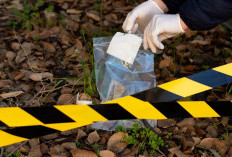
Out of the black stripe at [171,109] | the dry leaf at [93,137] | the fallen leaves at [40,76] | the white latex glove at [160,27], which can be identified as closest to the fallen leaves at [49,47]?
the fallen leaves at [40,76]

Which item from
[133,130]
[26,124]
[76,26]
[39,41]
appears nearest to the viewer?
[26,124]

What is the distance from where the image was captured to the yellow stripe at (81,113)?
1155mm

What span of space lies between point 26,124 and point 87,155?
38cm

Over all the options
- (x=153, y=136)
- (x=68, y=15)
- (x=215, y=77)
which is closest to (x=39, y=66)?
(x=68, y=15)

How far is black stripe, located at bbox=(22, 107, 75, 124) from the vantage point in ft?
3.66

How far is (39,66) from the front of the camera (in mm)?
1898

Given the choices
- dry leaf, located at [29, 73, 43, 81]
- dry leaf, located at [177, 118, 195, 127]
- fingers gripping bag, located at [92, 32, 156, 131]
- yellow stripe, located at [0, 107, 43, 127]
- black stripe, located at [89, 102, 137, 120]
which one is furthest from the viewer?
dry leaf, located at [29, 73, 43, 81]

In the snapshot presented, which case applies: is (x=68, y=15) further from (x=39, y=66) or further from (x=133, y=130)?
(x=133, y=130)

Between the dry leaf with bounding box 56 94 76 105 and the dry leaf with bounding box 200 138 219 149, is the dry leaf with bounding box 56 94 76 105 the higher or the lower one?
the higher one

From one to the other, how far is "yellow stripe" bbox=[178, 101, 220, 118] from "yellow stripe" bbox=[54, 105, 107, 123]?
41 cm

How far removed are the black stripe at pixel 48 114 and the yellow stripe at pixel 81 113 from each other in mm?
21

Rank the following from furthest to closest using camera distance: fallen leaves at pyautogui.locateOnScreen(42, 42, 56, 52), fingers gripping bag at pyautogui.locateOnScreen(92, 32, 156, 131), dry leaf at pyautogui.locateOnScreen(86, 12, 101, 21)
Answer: dry leaf at pyautogui.locateOnScreen(86, 12, 101, 21)
fallen leaves at pyautogui.locateOnScreen(42, 42, 56, 52)
fingers gripping bag at pyautogui.locateOnScreen(92, 32, 156, 131)

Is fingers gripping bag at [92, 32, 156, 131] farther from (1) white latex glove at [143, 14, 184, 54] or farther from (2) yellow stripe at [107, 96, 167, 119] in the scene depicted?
(2) yellow stripe at [107, 96, 167, 119]

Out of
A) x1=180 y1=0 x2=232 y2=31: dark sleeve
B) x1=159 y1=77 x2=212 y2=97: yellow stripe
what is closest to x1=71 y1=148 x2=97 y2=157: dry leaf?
x1=159 y1=77 x2=212 y2=97: yellow stripe
